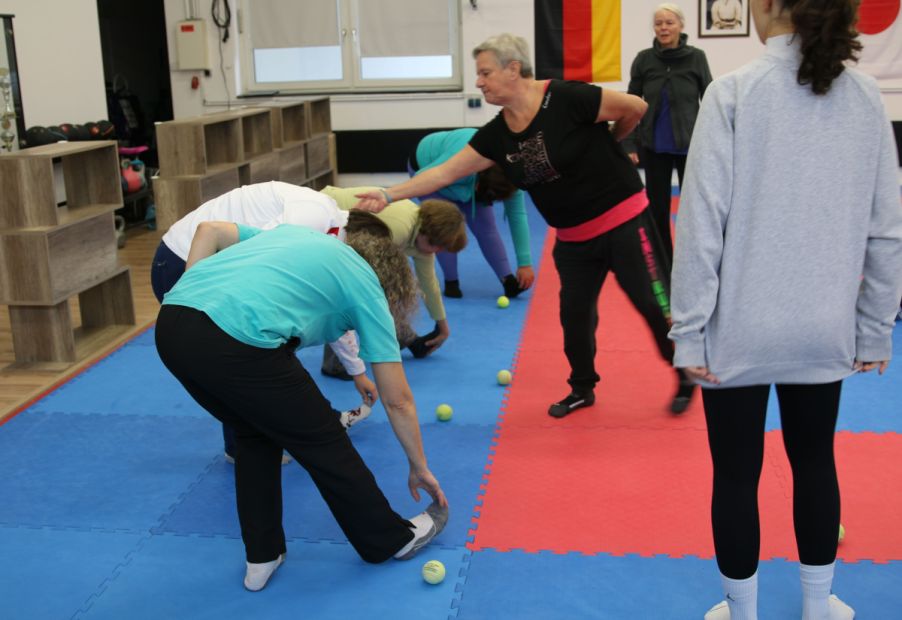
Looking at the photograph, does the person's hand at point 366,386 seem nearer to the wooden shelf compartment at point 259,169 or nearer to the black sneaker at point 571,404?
the black sneaker at point 571,404

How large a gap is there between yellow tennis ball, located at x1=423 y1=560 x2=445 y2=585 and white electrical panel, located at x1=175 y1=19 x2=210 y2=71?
8114 millimetres

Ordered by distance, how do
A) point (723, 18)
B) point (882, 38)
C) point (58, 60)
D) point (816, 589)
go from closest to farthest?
point (816, 589)
point (58, 60)
point (882, 38)
point (723, 18)

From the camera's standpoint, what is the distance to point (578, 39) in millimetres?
8953

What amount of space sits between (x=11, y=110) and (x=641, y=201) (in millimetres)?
4980

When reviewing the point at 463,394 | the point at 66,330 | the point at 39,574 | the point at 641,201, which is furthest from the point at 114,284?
the point at 641,201

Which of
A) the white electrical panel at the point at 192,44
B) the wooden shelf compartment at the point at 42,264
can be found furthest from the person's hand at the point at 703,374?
the white electrical panel at the point at 192,44

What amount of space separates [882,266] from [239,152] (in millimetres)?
5529

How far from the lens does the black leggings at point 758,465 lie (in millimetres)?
1933

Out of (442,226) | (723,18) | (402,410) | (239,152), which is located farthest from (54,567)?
(723,18)

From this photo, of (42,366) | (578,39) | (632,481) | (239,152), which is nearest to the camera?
(632,481)

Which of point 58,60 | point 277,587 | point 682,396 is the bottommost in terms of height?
point 277,587

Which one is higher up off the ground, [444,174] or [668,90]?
[668,90]

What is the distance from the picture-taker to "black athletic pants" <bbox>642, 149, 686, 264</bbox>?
5.53 meters

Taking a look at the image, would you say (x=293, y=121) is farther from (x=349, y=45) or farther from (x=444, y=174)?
(x=444, y=174)
